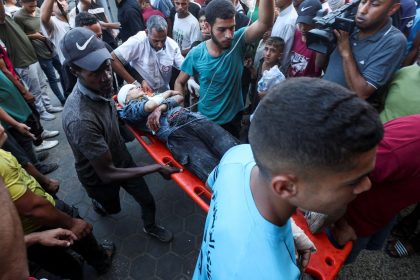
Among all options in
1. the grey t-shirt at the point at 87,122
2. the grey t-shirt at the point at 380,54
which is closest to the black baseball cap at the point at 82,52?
the grey t-shirt at the point at 87,122

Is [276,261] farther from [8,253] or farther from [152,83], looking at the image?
[152,83]

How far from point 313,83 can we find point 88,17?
3625 millimetres

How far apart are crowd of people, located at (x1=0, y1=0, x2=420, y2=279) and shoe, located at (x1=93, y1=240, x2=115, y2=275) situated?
0.9 inches

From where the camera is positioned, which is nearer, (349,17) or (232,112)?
(349,17)

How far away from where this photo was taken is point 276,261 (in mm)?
885

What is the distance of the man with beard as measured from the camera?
2.63 m

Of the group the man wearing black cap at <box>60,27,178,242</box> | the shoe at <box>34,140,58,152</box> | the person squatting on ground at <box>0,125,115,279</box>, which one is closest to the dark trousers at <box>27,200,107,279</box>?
the person squatting on ground at <box>0,125,115,279</box>

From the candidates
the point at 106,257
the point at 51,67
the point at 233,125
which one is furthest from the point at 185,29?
the point at 106,257

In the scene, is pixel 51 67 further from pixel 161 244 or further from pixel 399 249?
pixel 399 249

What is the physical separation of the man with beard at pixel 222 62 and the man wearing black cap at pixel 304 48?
0.87 m

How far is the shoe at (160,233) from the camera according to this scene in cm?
285

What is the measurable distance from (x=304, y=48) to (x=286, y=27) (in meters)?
0.44

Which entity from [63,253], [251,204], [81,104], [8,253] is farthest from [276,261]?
[63,253]

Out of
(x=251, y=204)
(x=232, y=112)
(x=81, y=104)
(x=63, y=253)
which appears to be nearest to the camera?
(x=251, y=204)
